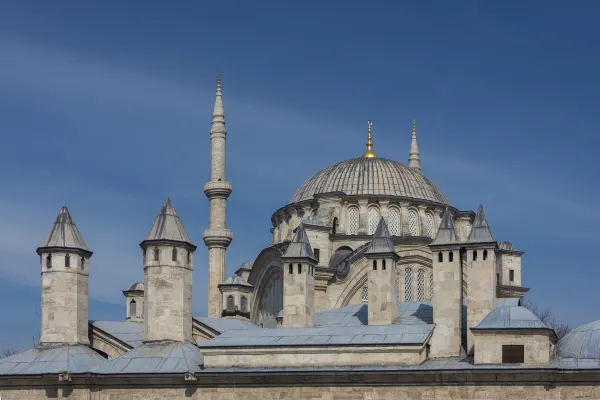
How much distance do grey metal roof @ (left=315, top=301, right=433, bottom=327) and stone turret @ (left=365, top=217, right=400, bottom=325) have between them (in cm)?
61

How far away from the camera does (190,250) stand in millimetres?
38594

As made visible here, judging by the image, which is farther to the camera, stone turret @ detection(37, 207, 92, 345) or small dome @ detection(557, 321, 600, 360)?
stone turret @ detection(37, 207, 92, 345)

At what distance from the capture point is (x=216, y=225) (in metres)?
54.5

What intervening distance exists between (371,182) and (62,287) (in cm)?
1869

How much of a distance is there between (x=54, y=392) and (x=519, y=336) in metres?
14.2

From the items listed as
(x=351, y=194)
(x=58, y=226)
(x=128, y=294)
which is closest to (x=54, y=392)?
(x=58, y=226)

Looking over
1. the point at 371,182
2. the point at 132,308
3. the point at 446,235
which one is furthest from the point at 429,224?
the point at 446,235

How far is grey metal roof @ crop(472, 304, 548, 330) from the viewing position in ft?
108

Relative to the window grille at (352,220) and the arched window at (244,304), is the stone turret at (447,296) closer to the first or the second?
the arched window at (244,304)

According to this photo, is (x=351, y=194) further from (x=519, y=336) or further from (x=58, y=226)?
(x=519, y=336)

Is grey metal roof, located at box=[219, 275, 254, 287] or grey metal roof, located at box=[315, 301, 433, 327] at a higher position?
grey metal roof, located at box=[219, 275, 254, 287]

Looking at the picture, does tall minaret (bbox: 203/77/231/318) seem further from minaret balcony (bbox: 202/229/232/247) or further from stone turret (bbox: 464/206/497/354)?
stone turret (bbox: 464/206/497/354)

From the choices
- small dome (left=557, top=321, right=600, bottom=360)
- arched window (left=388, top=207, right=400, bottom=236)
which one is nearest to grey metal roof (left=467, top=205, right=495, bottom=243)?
small dome (left=557, top=321, right=600, bottom=360)

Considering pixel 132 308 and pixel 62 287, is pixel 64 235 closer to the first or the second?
pixel 62 287
